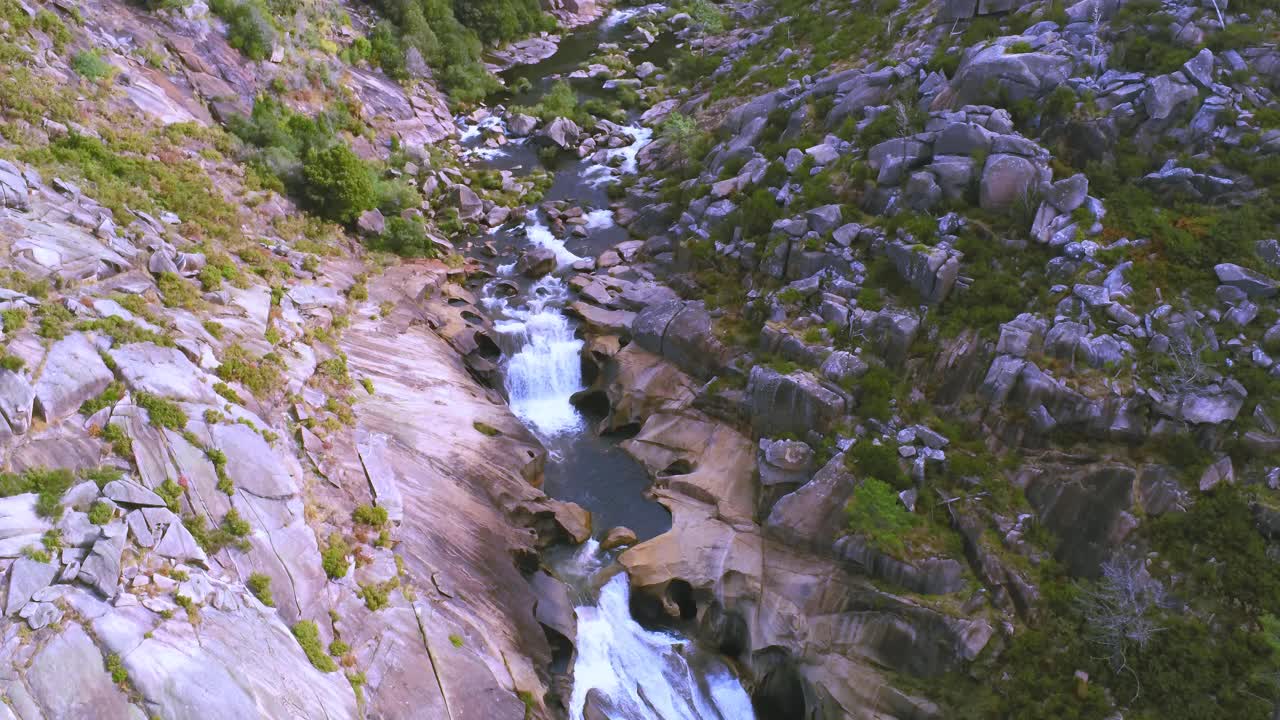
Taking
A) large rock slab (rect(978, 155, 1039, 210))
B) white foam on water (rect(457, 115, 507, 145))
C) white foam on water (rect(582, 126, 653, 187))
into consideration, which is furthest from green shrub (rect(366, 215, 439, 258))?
large rock slab (rect(978, 155, 1039, 210))

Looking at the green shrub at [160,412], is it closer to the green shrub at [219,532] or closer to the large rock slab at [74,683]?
the green shrub at [219,532]

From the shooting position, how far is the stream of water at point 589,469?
23.8m

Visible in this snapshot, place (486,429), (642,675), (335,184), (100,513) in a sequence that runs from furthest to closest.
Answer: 1. (335,184)
2. (486,429)
3. (642,675)
4. (100,513)

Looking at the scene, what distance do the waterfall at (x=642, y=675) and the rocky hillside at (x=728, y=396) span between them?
2.51 feet

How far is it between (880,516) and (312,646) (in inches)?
639

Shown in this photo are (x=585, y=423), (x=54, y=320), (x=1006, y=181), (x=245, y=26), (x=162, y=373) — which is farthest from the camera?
(x=245, y=26)

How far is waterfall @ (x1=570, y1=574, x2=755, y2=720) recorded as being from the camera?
76.5 feet

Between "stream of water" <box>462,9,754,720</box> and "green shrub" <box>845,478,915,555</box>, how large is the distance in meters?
6.33

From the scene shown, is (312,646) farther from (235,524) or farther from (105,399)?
(105,399)

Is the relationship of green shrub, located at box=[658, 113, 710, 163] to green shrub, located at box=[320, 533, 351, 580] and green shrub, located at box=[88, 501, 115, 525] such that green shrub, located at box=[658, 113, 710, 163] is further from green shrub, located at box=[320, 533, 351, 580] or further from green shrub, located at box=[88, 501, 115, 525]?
green shrub, located at box=[88, 501, 115, 525]

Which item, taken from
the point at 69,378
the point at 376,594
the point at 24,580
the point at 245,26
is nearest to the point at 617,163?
the point at 245,26

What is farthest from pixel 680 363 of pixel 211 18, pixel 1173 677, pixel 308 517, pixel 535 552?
pixel 211 18

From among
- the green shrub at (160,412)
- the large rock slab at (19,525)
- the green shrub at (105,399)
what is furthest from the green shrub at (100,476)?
the green shrub at (160,412)

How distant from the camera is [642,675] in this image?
2409 cm
